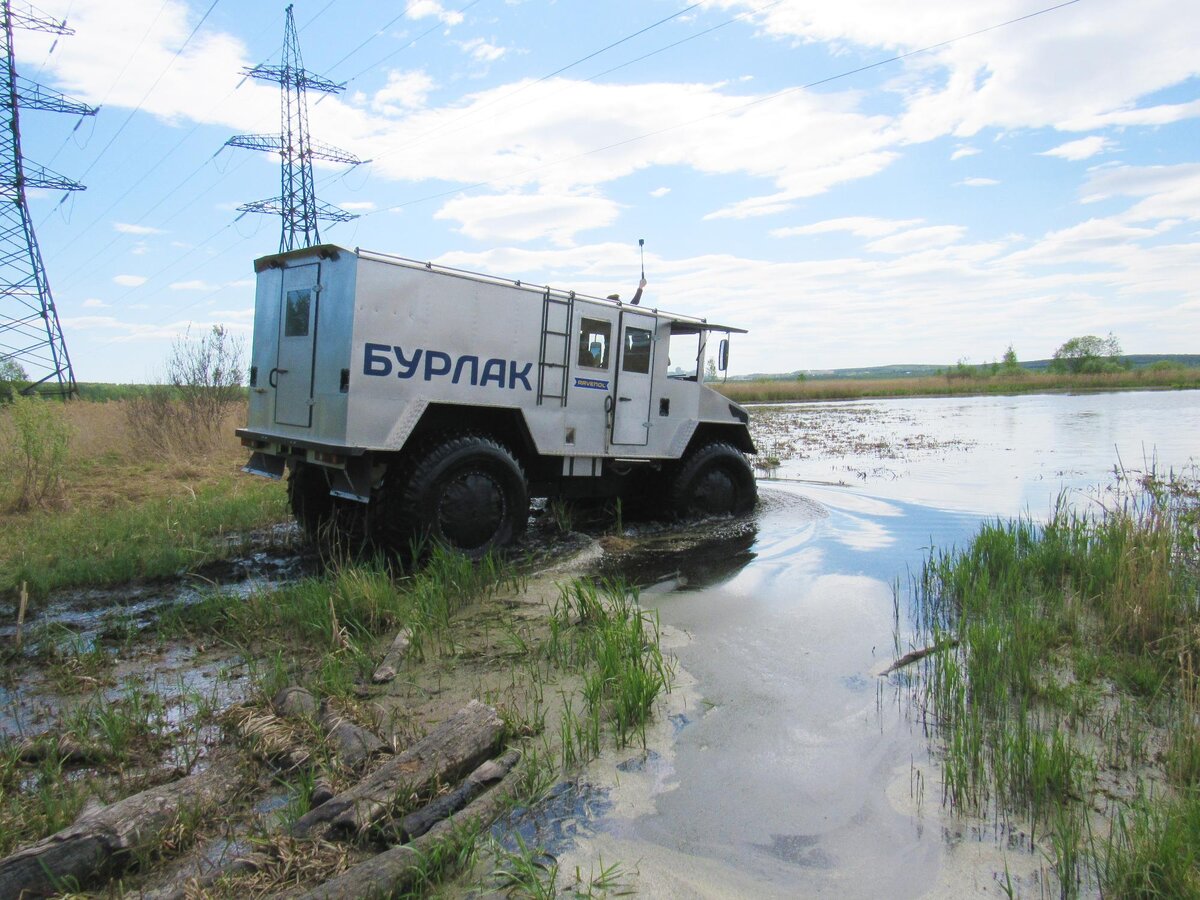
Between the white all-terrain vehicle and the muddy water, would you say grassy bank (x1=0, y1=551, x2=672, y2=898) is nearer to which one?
the muddy water

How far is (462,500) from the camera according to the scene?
761 cm

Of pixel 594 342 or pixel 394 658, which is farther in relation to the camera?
pixel 594 342

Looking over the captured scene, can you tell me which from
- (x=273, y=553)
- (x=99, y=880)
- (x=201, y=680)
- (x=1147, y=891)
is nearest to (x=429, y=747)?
(x=99, y=880)

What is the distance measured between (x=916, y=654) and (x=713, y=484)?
523 cm

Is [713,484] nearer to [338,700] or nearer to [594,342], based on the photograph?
[594,342]

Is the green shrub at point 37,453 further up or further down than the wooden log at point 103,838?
further up

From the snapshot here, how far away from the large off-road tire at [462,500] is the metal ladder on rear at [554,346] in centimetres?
90

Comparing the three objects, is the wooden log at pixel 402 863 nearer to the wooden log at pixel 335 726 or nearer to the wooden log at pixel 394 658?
the wooden log at pixel 335 726

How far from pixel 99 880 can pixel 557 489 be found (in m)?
6.53

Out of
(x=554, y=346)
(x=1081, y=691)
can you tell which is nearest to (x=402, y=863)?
(x=1081, y=691)

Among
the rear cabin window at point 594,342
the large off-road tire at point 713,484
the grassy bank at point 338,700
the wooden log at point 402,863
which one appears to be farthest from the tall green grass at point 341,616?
the large off-road tire at point 713,484

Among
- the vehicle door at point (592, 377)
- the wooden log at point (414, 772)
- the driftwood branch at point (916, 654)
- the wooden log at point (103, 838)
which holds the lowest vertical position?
the wooden log at point (103, 838)

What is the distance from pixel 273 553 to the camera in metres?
8.32

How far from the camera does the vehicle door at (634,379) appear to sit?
9.21 metres
